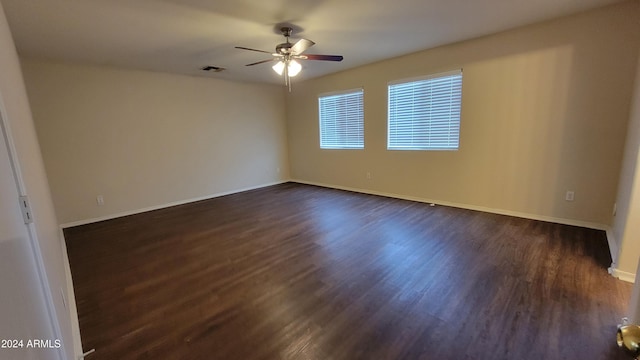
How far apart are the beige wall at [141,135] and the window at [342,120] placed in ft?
4.44

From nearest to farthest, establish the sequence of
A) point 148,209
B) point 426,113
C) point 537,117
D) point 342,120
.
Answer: point 537,117
point 426,113
point 148,209
point 342,120

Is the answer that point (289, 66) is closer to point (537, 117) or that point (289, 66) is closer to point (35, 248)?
point (35, 248)

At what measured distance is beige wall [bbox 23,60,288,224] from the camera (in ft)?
12.7

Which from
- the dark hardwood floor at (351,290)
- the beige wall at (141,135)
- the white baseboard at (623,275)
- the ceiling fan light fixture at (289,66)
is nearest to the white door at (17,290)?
the dark hardwood floor at (351,290)

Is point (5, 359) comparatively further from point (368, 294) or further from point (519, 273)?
point (519, 273)

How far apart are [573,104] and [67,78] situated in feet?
22.0

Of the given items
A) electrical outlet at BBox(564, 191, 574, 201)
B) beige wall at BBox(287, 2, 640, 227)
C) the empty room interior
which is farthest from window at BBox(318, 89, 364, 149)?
electrical outlet at BBox(564, 191, 574, 201)

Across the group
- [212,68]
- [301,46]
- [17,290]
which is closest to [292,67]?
[301,46]

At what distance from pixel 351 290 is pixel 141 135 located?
14.6 feet

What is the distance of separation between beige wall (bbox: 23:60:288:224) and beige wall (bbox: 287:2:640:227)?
10.3 feet

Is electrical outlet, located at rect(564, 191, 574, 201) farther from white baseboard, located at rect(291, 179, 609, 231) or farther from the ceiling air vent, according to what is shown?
the ceiling air vent

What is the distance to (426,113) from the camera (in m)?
4.34

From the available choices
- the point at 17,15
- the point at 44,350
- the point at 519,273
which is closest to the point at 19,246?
the point at 44,350

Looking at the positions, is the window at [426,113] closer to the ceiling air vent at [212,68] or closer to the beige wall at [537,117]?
the beige wall at [537,117]
